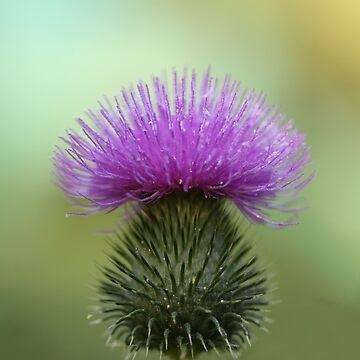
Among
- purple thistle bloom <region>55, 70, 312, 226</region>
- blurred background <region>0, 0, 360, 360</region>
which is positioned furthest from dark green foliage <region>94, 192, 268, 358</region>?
blurred background <region>0, 0, 360, 360</region>

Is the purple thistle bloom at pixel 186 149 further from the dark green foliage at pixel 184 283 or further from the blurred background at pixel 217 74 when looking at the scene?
the blurred background at pixel 217 74

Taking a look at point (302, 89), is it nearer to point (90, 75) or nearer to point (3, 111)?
point (90, 75)

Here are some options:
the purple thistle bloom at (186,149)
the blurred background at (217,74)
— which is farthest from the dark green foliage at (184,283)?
the blurred background at (217,74)

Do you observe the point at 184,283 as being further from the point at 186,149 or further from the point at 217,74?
the point at 217,74

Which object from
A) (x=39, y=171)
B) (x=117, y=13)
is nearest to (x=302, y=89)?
(x=117, y=13)

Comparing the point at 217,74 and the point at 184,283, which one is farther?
the point at 217,74

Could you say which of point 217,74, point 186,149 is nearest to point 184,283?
point 186,149
